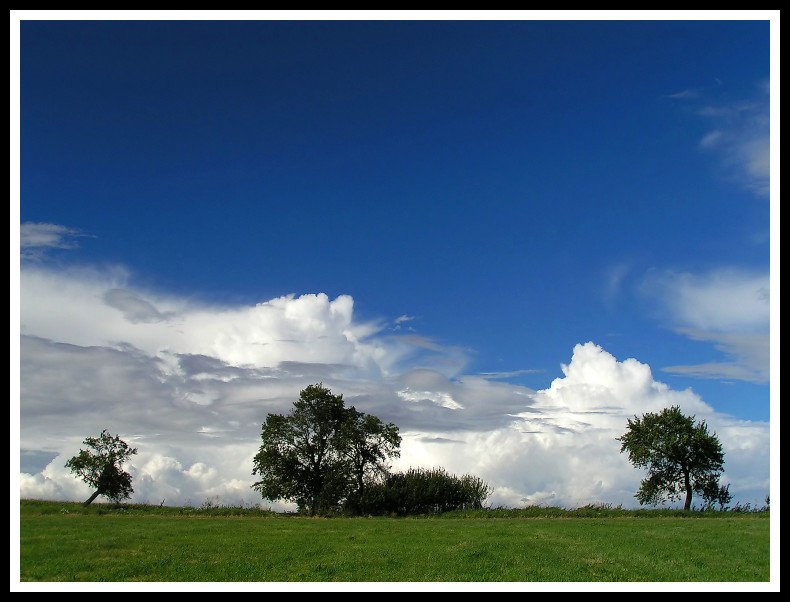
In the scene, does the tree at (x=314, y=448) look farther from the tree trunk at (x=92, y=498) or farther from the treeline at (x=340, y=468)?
the tree trunk at (x=92, y=498)

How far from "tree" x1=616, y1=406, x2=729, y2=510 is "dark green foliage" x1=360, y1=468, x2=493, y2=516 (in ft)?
53.0

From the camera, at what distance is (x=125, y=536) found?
2453cm

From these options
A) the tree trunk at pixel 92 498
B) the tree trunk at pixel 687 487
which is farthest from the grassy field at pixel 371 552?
the tree trunk at pixel 687 487

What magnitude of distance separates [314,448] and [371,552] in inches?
974

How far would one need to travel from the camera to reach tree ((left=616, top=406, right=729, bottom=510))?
52625 mm

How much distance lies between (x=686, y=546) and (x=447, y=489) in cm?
2296

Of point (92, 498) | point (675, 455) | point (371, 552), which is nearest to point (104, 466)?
point (92, 498)

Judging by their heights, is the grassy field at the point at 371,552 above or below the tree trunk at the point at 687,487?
above

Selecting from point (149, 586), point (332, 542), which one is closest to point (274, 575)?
point (149, 586)

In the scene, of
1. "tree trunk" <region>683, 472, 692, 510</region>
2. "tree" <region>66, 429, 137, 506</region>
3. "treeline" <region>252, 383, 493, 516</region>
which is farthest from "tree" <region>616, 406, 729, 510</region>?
"tree" <region>66, 429, 137, 506</region>

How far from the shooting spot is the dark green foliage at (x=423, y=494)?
4562cm

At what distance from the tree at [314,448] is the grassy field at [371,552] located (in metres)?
14.6

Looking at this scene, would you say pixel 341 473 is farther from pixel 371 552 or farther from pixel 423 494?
pixel 371 552

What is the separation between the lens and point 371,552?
76.0ft
